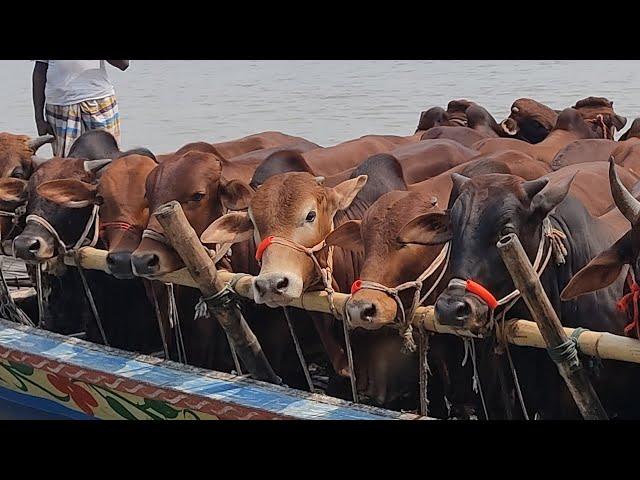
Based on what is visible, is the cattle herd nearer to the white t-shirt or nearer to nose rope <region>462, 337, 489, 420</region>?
nose rope <region>462, 337, 489, 420</region>

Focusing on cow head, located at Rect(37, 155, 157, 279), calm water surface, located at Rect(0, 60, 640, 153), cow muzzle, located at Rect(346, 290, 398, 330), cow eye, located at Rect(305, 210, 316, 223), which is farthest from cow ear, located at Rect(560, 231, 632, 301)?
calm water surface, located at Rect(0, 60, 640, 153)

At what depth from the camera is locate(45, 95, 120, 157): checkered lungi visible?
7.12m

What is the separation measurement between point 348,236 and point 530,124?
399 cm

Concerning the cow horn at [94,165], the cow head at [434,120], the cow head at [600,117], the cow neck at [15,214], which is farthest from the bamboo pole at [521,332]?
the cow head at [434,120]

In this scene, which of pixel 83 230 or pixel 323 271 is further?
pixel 83 230

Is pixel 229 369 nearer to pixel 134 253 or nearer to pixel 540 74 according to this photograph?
pixel 134 253

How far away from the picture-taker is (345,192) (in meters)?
4.70

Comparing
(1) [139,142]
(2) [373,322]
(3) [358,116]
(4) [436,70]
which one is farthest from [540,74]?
(2) [373,322]

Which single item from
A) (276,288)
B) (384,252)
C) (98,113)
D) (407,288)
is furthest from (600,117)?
(276,288)

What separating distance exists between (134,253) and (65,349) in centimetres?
67

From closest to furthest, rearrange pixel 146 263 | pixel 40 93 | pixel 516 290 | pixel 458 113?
pixel 516 290 < pixel 146 263 < pixel 40 93 < pixel 458 113

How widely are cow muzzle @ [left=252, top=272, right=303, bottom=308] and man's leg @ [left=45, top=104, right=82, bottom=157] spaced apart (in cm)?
323

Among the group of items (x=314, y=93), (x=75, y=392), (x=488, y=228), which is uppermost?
(x=488, y=228)

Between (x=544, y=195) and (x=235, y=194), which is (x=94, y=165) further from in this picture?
(x=544, y=195)
